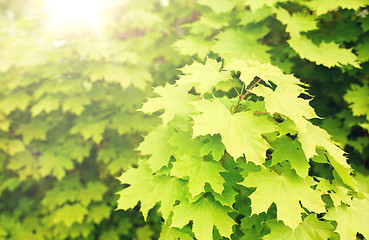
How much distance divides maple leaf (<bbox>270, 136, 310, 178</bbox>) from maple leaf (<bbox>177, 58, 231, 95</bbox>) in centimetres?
55

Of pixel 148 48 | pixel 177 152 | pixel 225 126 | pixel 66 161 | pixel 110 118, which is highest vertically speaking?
pixel 225 126

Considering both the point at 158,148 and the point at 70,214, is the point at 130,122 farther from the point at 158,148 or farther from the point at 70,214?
the point at 158,148

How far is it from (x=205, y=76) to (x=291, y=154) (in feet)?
2.42

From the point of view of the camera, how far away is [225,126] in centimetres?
127

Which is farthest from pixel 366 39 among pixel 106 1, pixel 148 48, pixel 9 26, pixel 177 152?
pixel 9 26

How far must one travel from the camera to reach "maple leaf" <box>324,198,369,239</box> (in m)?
1.36

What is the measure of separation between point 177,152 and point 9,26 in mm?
4036

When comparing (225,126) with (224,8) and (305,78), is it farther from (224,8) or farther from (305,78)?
(305,78)

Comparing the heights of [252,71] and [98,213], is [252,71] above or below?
above

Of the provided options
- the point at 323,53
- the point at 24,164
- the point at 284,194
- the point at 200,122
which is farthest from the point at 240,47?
the point at 24,164

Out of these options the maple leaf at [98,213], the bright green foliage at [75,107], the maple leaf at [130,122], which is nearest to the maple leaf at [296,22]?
the bright green foliage at [75,107]

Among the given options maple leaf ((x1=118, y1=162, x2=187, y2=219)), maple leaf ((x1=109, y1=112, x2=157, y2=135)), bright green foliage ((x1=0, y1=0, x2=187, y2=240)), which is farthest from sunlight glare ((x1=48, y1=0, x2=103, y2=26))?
maple leaf ((x1=118, y1=162, x2=187, y2=219))

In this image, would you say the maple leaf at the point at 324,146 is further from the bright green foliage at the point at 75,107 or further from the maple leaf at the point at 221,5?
the bright green foliage at the point at 75,107

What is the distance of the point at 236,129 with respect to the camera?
4.24 feet
